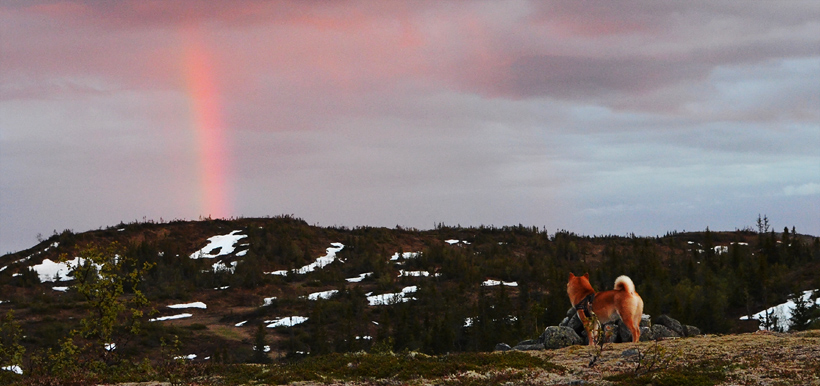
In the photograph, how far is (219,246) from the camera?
181125 mm

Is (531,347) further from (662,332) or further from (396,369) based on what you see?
(396,369)

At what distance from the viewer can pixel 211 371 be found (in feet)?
74.7

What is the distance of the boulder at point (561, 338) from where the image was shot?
107 ft

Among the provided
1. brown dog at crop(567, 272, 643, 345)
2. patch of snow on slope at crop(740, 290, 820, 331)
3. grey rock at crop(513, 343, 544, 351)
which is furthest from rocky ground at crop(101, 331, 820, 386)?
patch of snow on slope at crop(740, 290, 820, 331)

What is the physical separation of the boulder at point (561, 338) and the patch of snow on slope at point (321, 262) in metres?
133

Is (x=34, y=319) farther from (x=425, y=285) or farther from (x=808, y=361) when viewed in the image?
(x=808, y=361)

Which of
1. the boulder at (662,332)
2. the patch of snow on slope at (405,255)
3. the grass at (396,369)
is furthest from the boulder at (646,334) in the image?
the patch of snow on slope at (405,255)

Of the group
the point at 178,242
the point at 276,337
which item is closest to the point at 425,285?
the point at 276,337

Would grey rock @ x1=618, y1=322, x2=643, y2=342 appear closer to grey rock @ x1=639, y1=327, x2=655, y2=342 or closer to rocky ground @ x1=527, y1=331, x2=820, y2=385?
grey rock @ x1=639, y1=327, x2=655, y2=342

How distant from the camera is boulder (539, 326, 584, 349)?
32.5 m

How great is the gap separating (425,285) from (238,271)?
149 feet

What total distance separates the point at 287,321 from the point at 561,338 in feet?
269

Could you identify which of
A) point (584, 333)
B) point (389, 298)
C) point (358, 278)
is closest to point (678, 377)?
point (584, 333)

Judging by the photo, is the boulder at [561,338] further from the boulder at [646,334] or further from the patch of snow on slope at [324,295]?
the patch of snow on slope at [324,295]
